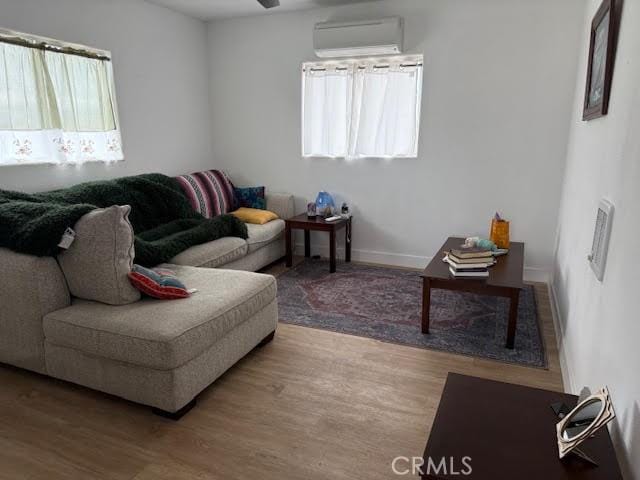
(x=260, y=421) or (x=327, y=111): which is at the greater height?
(x=327, y=111)

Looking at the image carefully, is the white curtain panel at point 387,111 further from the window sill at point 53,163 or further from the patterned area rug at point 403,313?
the window sill at point 53,163

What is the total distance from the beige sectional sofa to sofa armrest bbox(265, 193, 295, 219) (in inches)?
81.5

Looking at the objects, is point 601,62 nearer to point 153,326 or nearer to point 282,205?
point 153,326

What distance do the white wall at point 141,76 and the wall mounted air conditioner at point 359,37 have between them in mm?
1403

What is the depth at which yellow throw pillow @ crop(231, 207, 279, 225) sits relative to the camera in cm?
420

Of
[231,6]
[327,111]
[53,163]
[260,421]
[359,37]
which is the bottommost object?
[260,421]

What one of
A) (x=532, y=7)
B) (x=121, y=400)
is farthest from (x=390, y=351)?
(x=532, y=7)

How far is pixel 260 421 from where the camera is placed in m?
2.00

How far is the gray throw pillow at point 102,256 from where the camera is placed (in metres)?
2.10

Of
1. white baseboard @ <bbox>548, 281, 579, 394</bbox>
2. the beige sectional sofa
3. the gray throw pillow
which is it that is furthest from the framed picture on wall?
the gray throw pillow

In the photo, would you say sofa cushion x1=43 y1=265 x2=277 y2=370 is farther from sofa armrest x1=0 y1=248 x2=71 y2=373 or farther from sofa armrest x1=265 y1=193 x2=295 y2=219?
sofa armrest x1=265 y1=193 x2=295 y2=219

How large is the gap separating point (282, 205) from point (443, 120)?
5.84ft

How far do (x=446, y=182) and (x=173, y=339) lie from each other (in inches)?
116

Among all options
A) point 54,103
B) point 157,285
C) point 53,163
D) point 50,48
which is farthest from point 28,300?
point 50,48
